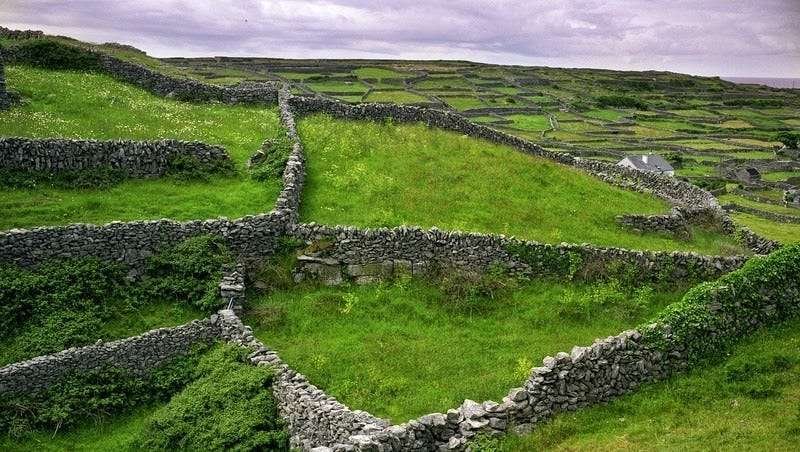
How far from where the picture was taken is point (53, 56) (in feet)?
147

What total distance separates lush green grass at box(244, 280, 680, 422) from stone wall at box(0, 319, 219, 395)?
2225 mm

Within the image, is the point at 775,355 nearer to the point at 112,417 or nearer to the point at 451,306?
the point at 451,306

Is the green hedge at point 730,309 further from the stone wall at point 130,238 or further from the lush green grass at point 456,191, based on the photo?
the stone wall at point 130,238

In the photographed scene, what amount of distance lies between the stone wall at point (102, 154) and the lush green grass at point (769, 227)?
6110 centimetres

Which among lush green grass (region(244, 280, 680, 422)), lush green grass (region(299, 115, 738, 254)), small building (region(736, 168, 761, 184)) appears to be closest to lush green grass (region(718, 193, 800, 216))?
small building (region(736, 168, 761, 184))

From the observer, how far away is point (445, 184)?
106 feet

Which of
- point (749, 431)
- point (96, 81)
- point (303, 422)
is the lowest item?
point (303, 422)

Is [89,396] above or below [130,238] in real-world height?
below

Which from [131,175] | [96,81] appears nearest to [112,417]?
[131,175]

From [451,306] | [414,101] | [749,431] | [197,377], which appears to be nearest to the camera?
→ [749,431]

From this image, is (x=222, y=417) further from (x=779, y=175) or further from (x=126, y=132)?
(x=779, y=175)

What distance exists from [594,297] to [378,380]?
944 cm

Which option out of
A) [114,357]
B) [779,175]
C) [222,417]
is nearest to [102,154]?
[114,357]

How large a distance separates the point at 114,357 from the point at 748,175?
123 m
